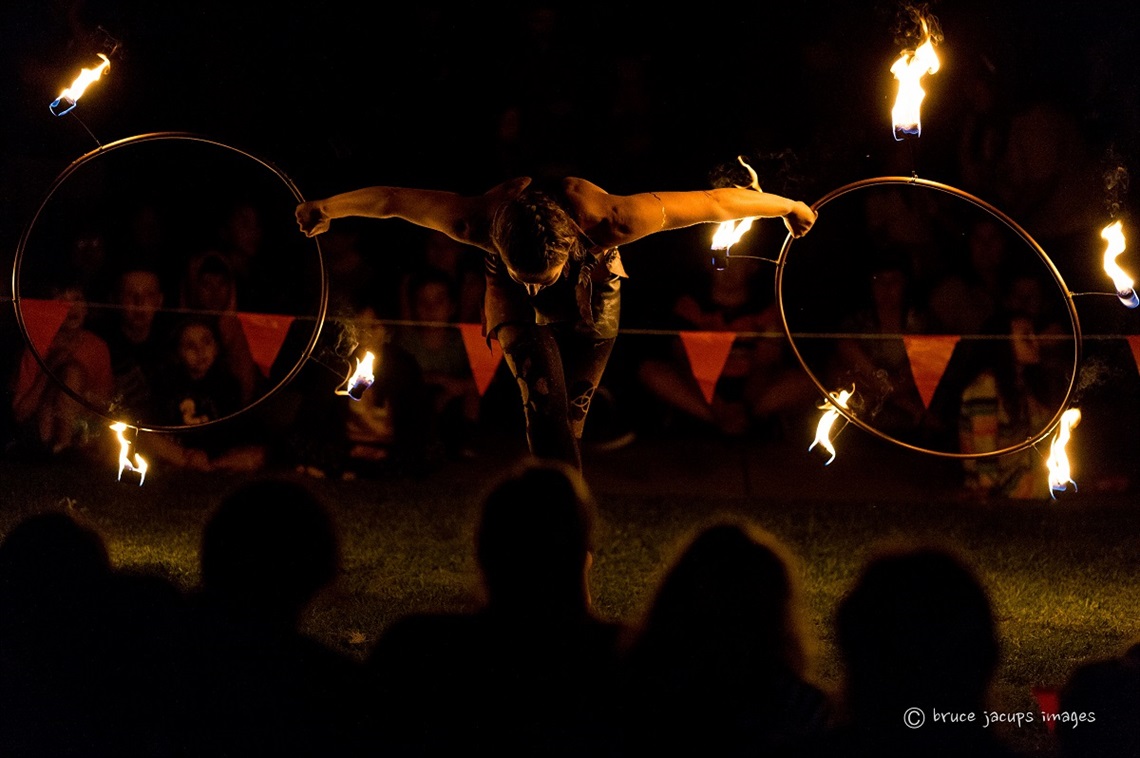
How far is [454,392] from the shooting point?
281 inches

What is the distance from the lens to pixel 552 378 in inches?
183

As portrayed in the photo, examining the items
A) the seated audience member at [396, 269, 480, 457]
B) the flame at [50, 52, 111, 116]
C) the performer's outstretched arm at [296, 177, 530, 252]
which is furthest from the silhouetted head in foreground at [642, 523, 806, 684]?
the seated audience member at [396, 269, 480, 457]

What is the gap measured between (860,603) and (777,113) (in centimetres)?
481

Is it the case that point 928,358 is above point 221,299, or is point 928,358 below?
below

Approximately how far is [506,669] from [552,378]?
2.16 meters

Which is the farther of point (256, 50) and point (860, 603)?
point (256, 50)

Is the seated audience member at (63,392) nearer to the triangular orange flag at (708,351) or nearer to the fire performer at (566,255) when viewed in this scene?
the fire performer at (566,255)

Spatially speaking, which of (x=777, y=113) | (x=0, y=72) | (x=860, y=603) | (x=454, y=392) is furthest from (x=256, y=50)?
(x=860, y=603)

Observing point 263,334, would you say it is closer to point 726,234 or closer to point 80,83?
point 80,83

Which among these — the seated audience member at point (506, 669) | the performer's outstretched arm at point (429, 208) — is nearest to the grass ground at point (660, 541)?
the performer's outstretched arm at point (429, 208)

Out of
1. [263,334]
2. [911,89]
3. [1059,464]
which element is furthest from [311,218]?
[1059,464]

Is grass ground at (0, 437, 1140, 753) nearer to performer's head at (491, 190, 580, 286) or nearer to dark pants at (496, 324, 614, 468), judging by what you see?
dark pants at (496, 324, 614, 468)

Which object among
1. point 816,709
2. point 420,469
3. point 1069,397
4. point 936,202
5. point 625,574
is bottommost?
point 816,709

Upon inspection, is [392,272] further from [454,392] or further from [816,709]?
[816,709]
